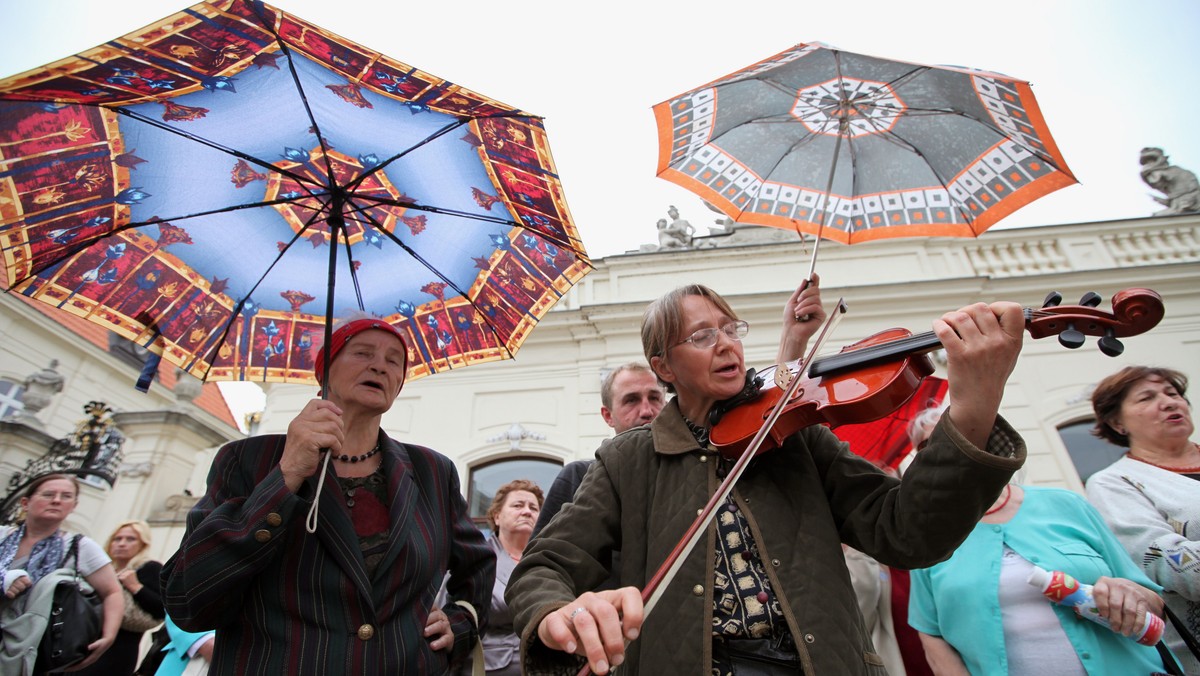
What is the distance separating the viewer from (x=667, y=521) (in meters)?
1.40

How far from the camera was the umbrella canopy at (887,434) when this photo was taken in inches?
152

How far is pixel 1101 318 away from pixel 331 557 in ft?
6.25

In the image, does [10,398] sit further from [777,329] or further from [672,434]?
[672,434]

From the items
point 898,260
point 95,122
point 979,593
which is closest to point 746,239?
point 898,260

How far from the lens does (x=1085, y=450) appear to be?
24.8 feet

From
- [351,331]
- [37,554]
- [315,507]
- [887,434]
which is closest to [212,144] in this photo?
[351,331]

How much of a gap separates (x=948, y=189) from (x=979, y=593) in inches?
63.1

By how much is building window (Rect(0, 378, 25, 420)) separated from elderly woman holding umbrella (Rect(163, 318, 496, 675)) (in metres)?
14.0

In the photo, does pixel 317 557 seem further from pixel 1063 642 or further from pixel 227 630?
pixel 1063 642

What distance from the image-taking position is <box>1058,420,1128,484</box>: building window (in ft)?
24.3

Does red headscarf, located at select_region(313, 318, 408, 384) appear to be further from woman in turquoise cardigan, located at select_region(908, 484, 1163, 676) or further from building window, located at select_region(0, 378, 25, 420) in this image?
building window, located at select_region(0, 378, 25, 420)

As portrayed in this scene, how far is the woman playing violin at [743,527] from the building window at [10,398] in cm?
1484

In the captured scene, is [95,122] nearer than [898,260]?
Yes

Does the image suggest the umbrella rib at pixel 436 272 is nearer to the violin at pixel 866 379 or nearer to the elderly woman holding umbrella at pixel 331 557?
the elderly woman holding umbrella at pixel 331 557
